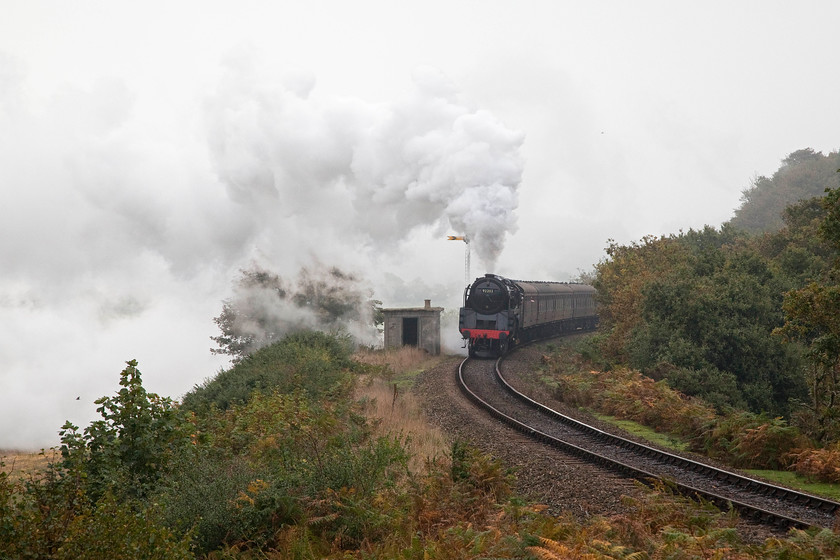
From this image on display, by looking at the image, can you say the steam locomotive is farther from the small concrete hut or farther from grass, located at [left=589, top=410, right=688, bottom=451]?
grass, located at [left=589, top=410, right=688, bottom=451]

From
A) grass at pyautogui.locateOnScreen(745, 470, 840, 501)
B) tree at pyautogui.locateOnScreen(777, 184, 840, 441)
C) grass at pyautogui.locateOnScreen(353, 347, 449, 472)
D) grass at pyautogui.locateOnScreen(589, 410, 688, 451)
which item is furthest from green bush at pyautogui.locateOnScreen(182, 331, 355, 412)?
tree at pyautogui.locateOnScreen(777, 184, 840, 441)

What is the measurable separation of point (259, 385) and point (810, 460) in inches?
465

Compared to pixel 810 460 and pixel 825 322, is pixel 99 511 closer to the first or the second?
pixel 810 460

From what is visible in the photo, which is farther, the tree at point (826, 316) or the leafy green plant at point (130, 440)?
the tree at point (826, 316)

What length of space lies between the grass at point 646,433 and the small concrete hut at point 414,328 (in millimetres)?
14726

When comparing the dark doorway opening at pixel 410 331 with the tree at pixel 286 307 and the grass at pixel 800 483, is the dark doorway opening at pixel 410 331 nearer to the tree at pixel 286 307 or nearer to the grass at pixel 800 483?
the tree at pixel 286 307

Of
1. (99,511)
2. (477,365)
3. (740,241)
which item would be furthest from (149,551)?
(740,241)

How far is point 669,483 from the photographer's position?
32.9 ft

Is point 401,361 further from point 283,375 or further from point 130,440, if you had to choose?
point 130,440

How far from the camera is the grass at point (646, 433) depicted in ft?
46.5

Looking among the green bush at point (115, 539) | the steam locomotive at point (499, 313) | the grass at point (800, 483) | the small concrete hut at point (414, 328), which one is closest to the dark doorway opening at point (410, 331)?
the small concrete hut at point (414, 328)

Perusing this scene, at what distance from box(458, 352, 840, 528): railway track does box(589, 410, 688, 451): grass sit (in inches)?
48.7

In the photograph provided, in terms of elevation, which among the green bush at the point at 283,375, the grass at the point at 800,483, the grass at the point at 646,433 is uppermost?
the green bush at the point at 283,375

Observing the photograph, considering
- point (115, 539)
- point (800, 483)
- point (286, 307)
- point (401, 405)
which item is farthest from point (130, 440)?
point (286, 307)
